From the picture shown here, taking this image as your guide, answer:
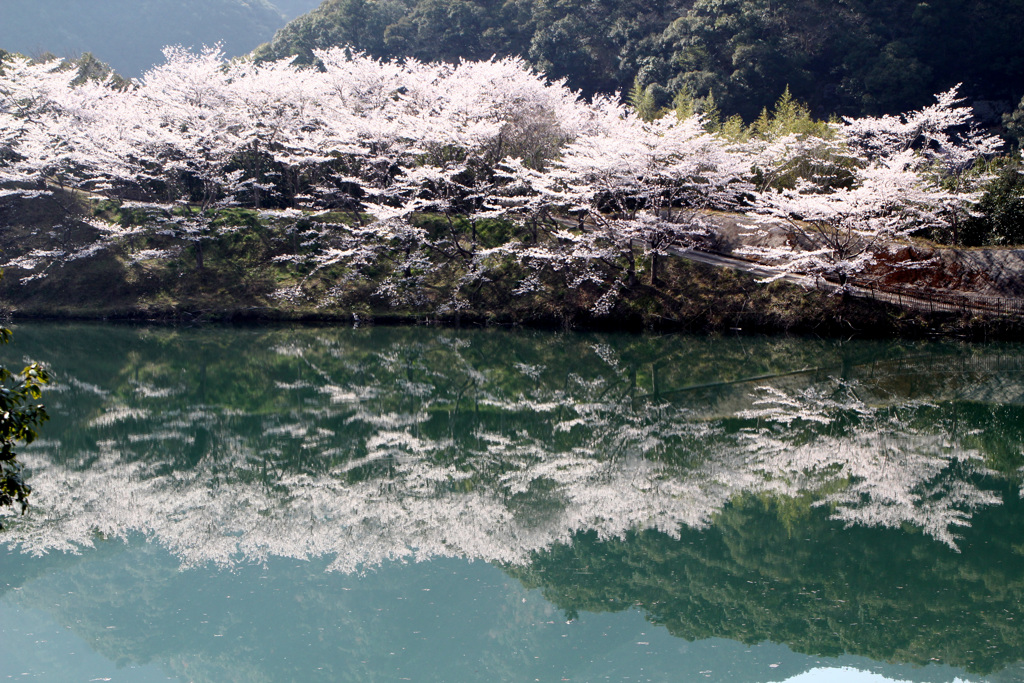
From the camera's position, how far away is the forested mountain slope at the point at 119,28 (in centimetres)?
8806

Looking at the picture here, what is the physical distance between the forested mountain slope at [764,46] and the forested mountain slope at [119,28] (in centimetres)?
5013

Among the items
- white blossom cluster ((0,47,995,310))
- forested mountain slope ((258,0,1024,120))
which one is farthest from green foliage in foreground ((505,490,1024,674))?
forested mountain slope ((258,0,1024,120))

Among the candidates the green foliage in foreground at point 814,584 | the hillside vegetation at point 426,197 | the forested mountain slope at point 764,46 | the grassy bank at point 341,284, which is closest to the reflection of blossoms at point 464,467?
the green foliage in foreground at point 814,584

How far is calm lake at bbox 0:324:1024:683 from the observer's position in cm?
541

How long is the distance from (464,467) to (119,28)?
97965mm

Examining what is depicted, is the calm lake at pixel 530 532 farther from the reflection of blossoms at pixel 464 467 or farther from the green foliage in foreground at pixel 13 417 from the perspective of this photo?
the green foliage in foreground at pixel 13 417

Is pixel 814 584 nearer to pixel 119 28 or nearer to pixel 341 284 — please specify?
pixel 341 284

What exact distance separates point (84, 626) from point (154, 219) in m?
24.9

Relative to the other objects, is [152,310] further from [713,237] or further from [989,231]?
[989,231]

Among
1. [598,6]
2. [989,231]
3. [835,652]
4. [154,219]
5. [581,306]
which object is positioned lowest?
[835,652]

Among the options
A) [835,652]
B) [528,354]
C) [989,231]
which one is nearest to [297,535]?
[835,652]

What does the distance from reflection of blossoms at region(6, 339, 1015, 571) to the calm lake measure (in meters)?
0.05

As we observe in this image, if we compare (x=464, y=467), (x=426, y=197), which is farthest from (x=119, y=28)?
(x=464, y=467)

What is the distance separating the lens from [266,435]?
37.4ft
